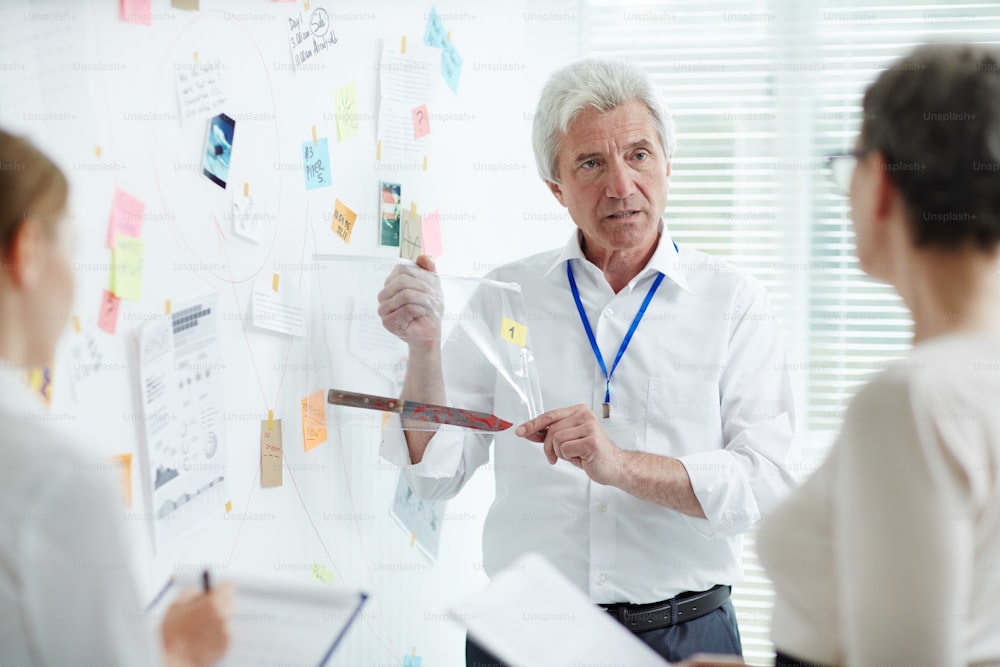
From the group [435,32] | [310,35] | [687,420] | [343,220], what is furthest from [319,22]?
[687,420]

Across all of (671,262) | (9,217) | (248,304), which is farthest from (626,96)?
(9,217)

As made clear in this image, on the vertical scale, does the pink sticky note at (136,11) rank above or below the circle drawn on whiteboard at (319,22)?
below

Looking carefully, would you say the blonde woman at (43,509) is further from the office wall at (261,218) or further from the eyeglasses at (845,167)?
the eyeglasses at (845,167)

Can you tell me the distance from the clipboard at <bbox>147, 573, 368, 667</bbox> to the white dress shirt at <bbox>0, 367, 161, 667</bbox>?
0.23 meters

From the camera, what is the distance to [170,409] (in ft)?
4.27

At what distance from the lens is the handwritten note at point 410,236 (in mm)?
2262

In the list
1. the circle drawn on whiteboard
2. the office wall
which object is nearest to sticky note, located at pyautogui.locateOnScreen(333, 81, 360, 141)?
the office wall

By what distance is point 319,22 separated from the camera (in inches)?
70.6

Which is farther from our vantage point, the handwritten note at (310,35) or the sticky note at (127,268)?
the handwritten note at (310,35)

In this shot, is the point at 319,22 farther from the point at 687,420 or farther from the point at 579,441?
the point at 687,420

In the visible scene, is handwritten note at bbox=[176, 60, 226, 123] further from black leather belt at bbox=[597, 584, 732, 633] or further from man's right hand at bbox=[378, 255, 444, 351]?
black leather belt at bbox=[597, 584, 732, 633]

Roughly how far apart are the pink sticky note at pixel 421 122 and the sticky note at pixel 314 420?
2.85 ft

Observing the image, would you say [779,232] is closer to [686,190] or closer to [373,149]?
[686,190]

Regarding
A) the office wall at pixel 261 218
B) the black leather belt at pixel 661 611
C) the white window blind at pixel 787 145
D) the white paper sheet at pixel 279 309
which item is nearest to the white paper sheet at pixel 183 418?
the office wall at pixel 261 218
